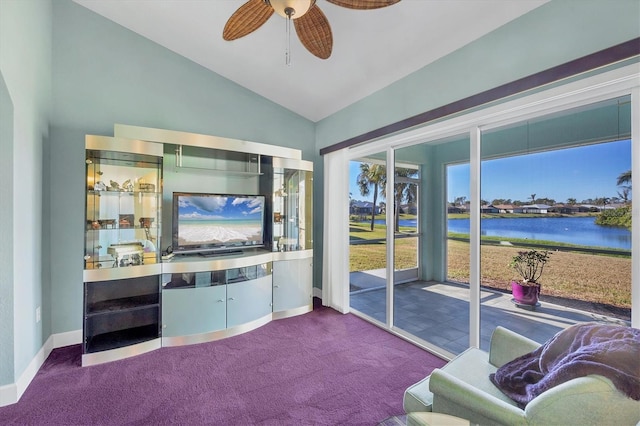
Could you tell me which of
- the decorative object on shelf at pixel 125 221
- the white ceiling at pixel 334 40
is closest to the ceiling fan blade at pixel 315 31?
the white ceiling at pixel 334 40

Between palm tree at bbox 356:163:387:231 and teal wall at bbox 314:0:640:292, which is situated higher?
teal wall at bbox 314:0:640:292

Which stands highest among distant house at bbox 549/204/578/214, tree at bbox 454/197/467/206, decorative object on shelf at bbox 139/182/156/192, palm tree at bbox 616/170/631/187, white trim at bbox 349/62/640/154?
white trim at bbox 349/62/640/154

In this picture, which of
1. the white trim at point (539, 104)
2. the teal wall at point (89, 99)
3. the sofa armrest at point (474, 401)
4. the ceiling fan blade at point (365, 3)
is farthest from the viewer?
the teal wall at point (89, 99)

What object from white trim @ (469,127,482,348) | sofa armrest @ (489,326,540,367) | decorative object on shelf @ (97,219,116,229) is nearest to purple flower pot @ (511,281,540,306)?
white trim @ (469,127,482,348)

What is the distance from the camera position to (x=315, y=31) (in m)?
1.91

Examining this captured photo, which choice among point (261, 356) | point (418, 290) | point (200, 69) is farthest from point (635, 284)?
point (200, 69)

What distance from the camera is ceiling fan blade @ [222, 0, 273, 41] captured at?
68.6 inches

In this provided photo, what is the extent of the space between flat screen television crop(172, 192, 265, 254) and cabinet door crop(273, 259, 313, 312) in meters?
0.46

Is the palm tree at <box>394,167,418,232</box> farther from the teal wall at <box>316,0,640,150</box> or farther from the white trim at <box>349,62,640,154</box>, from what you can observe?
the teal wall at <box>316,0,640,150</box>

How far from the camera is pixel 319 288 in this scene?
15.0ft

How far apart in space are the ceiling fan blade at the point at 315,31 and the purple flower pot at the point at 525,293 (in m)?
2.49

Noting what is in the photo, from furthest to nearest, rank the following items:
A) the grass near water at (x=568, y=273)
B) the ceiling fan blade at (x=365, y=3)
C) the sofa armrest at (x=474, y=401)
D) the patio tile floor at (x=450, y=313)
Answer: the patio tile floor at (x=450, y=313) → the grass near water at (x=568, y=273) → the ceiling fan blade at (x=365, y=3) → the sofa armrest at (x=474, y=401)

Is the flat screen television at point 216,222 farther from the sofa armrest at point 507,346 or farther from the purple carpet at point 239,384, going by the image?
the sofa armrest at point 507,346

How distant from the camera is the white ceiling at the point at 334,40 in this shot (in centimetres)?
221
